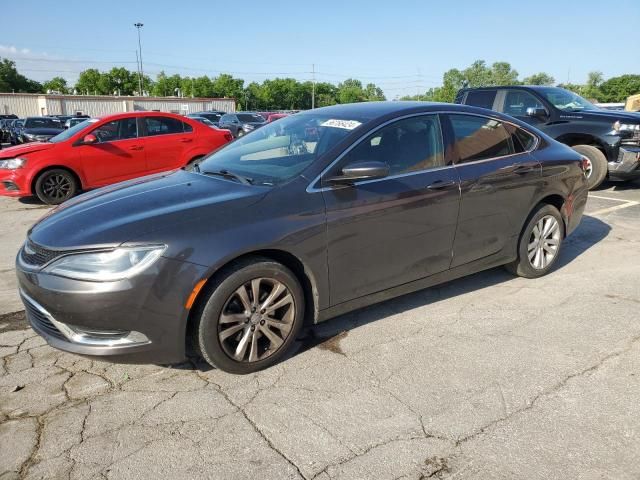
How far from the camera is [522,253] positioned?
4.69 m

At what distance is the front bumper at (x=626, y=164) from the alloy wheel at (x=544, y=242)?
484 centimetres

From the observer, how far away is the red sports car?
344 inches

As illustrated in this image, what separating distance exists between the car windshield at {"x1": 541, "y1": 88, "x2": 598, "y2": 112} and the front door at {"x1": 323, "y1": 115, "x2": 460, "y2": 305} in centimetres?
633

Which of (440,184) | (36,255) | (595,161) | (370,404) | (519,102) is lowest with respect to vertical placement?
(370,404)

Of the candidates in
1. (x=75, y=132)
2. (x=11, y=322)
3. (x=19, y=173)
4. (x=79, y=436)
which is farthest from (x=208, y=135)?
(x=79, y=436)

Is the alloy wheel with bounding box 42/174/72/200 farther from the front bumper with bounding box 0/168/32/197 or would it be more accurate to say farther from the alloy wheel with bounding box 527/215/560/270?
the alloy wheel with bounding box 527/215/560/270

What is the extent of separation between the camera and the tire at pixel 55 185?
29.0 feet

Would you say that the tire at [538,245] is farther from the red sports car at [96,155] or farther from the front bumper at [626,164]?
the red sports car at [96,155]

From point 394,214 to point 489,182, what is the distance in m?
1.06

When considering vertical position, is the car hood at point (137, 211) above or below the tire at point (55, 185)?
above

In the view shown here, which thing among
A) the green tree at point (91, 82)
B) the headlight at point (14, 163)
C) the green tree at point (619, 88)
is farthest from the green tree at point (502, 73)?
the headlight at point (14, 163)

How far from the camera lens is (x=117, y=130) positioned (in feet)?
30.5

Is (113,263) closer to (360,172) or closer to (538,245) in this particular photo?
(360,172)

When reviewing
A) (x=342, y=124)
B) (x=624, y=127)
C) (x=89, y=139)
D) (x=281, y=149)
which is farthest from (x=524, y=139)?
(x=89, y=139)
